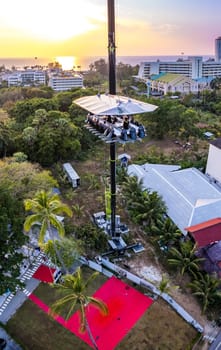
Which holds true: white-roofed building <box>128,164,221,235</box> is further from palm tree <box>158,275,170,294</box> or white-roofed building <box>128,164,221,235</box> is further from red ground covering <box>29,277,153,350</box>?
red ground covering <box>29,277,153,350</box>

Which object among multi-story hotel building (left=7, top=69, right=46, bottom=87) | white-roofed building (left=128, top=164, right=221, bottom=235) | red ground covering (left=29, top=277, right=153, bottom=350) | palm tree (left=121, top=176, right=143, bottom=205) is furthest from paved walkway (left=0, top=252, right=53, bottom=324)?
multi-story hotel building (left=7, top=69, right=46, bottom=87)

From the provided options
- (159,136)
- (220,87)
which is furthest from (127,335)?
(220,87)

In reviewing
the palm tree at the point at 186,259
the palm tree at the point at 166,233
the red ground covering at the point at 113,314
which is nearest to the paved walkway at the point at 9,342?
the red ground covering at the point at 113,314

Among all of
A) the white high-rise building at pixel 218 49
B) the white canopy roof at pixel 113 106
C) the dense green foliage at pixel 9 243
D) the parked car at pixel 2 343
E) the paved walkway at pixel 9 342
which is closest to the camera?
the parked car at pixel 2 343

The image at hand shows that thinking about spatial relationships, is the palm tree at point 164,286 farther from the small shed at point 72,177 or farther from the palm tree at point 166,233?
the small shed at point 72,177

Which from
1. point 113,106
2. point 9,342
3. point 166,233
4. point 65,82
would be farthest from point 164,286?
point 65,82

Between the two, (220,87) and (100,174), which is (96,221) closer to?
(100,174)
